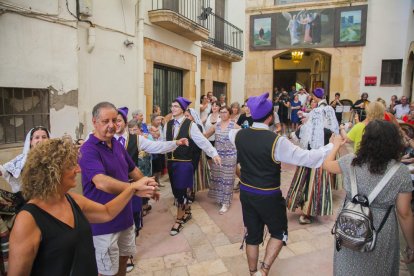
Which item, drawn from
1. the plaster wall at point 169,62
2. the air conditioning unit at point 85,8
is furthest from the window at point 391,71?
the air conditioning unit at point 85,8

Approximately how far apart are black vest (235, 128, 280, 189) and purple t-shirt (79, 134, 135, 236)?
1050mm

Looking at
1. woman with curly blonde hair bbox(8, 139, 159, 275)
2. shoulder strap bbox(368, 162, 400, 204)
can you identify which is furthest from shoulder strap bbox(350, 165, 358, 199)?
woman with curly blonde hair bbox(8, 139, 159, 275)

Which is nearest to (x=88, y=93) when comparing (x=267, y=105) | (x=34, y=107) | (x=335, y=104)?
(x=34, y=107)

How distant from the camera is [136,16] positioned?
718 centimetres

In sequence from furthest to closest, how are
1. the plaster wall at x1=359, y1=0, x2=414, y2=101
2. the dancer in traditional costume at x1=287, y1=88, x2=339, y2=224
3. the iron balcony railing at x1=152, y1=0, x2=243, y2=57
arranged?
the plaster wall at x1=359, y1=0, x2=414, y2=101
the iron balcony railing at x1=152, y1=0, x2=243, y2=57
the dancer in traditional costume at x1=287, y1=88, x2=339, y2=224

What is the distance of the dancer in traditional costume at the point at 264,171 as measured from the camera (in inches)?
105

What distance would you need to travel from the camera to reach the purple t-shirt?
7.60 ft

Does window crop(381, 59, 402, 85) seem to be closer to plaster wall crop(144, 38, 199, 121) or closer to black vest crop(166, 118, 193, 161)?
plaster wall crop(144, 38, 199, 121)

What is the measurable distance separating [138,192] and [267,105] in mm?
1479

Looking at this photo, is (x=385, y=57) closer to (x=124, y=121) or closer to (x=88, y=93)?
(x=88, y=93)

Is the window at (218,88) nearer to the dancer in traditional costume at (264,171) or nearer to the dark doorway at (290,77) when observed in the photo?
the dark doorway at (290,77)

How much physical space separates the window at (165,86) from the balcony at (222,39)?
2.32m

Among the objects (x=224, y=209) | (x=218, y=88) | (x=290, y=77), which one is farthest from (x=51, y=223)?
(x=290, y=77)

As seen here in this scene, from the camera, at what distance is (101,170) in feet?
7.58
